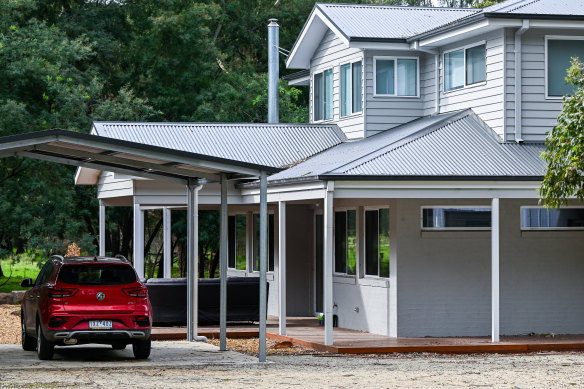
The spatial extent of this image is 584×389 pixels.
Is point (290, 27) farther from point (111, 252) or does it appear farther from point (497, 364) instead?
point (497, 364)

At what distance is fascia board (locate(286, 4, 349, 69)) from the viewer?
25.3 meters

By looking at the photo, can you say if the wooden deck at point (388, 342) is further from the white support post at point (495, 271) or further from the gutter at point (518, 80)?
the gutter at point (518, 80)

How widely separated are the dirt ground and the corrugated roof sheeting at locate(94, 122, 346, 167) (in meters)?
6.73

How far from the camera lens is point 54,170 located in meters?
31.5

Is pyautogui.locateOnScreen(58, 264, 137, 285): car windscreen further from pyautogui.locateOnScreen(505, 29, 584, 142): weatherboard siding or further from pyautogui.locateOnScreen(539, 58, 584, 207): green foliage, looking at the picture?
pyautogui.locateOnScreen(505, 29, 584, 142): weatherboard siding

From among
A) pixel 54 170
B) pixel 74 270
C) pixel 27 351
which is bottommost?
pixel 27 351

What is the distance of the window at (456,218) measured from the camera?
65.6ft

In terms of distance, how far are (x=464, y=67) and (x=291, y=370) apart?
9722mm

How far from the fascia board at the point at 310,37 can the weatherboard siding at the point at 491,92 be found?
377 cm

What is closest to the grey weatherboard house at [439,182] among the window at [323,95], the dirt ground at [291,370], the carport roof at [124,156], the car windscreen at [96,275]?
the window at [323,95]

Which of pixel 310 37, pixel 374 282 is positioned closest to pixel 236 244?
pixel 310 37

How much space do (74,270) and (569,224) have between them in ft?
32.6

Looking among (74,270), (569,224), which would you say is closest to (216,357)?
(74,270)

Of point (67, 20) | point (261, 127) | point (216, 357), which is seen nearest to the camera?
point (216, 357)
